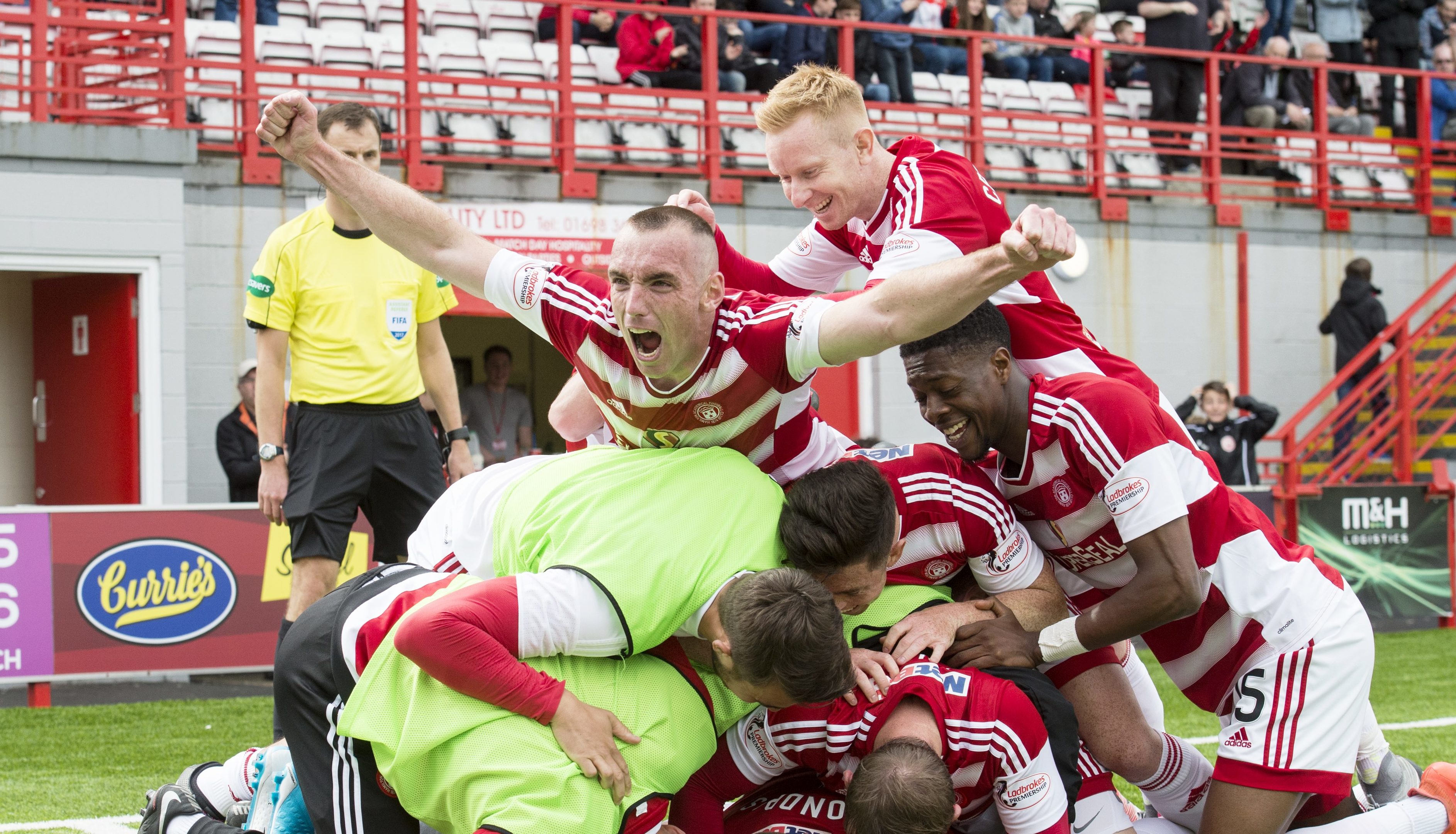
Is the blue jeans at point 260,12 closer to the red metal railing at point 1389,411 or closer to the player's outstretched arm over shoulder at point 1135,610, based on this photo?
the red metal railing at point 1389,411

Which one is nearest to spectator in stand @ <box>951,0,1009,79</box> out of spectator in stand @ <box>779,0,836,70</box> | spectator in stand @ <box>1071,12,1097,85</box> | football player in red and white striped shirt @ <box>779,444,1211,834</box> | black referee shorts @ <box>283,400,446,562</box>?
spectator in stand @ <box>1071,12,1097,85</box>

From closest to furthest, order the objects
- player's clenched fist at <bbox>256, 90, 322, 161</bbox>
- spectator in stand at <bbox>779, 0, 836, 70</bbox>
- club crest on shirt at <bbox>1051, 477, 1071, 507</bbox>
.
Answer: player's clenched fist at <bbox>256, 90, 322, 161</bbox> < club crest on shirt at <bbox>1051, 477, 1071, 507</bbox> < spectator in stand at <bbox>779, 0, 836, 70</bbox>

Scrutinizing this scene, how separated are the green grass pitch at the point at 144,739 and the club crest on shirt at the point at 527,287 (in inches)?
106

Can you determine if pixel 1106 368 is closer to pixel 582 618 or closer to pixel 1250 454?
pixel 582 618

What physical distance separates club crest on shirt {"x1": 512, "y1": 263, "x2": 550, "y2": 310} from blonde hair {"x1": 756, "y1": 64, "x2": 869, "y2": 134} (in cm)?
85

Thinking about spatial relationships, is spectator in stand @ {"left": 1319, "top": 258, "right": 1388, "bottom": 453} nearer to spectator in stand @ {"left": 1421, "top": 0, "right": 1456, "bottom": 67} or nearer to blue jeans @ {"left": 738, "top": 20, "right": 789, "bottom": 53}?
spectator in stand @ {"left": 1421, "top": 0, "right": 1456, "bottom": 67}

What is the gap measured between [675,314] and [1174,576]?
135cm

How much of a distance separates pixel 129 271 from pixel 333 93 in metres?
2.27

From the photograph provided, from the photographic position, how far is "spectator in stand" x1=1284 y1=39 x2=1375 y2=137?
660 inches

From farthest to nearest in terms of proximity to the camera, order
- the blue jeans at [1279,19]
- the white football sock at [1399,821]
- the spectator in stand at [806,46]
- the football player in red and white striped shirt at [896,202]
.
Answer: the blue jeans at [1279,19], the spectator in stand at [806,46], the white football sock at [1399,821], the football player in red and white striped shirt at [896,202]

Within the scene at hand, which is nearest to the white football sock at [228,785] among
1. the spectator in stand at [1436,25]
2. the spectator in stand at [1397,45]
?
the spectator in stand at [1397,45]

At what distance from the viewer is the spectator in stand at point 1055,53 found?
16.2 metres

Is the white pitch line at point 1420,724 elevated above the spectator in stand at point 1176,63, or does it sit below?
below

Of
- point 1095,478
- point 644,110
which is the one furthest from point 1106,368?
point 644,110
